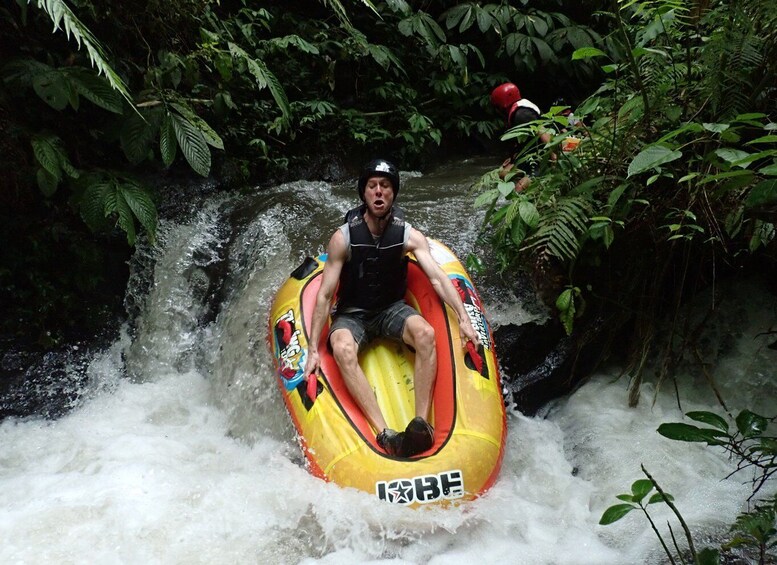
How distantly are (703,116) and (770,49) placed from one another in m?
0.41

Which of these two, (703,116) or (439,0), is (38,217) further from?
(439,0)

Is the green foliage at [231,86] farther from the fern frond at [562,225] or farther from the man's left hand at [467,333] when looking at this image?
the man's left hand at [467,333]

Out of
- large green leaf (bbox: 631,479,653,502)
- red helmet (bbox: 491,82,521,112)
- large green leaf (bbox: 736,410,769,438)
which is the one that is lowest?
large green leaf (bbox: 631,479,653,502)

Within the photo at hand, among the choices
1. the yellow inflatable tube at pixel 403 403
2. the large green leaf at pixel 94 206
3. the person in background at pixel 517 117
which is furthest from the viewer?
the person in background at pixel 517 117

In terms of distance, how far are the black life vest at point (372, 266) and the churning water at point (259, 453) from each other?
684 mm

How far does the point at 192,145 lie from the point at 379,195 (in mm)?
1287

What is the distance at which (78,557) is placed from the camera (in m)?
2.24

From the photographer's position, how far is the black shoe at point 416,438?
2662 mm

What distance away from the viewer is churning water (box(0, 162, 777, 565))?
7.84 feet

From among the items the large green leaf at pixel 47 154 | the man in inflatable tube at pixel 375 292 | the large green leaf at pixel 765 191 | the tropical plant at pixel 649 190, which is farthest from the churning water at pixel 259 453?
the large green leaf at pixel 765 191

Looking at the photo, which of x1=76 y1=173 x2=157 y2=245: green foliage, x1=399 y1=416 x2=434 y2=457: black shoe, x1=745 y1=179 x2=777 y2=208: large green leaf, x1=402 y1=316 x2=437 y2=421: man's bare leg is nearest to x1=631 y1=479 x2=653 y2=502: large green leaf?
x1=745 y1=179 x2=777 y2=208: large green leaf

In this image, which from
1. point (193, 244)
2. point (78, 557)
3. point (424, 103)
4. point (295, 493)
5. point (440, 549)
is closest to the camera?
point (78, 557)

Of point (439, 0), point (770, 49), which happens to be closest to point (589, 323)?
point (770, 49)

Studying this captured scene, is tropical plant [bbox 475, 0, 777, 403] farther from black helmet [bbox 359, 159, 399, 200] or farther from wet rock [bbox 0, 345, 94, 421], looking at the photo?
wet rock [bbox 0, 345, 94, 421]
